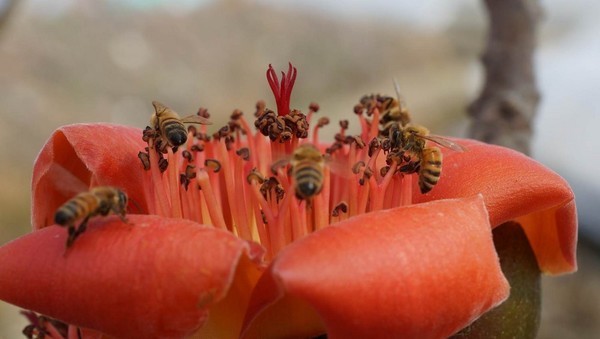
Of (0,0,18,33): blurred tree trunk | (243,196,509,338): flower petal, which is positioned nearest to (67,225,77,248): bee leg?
(243,196,509,338): flower petal

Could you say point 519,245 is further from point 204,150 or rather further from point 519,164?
point 204,150

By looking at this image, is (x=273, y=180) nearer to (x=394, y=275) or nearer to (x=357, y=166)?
(x=357, y=166)

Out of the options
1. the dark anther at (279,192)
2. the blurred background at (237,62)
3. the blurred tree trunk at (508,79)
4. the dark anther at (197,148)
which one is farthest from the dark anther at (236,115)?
the blurred background at (237,62)

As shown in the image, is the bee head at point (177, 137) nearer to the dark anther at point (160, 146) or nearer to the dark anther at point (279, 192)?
the dark anther at point (160, 146)

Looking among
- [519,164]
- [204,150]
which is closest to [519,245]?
[519,164]

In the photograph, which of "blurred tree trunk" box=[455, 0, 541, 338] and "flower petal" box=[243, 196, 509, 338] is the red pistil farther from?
"blurred tree trunk" box=[455, 0, 541, 338]

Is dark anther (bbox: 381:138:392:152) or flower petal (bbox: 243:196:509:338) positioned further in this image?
dark anther (bbox: 381:138:392:152)
